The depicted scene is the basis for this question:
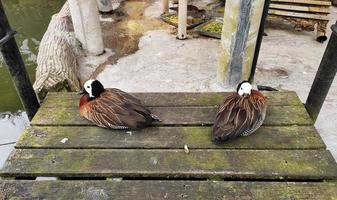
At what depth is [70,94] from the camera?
298 cm

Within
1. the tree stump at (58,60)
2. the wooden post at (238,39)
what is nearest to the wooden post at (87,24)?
the tree stump at (58,60)

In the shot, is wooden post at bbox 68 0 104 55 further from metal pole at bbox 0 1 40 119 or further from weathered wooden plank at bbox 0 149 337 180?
weathered wooden plank at bbox 0 149 337 180

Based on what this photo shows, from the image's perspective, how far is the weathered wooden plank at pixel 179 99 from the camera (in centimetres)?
281

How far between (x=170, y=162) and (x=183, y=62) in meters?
3.03

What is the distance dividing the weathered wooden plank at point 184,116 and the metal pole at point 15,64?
0.17 metres

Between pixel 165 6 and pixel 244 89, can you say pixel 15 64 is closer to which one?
pixel 244 89

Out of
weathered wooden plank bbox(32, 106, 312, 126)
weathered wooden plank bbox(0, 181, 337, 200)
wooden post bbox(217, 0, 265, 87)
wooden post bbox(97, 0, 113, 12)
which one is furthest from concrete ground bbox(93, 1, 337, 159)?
weathered wooden plank bbox(0, 181, 337, 200)

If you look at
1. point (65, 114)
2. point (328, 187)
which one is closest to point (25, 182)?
point (65, 114)

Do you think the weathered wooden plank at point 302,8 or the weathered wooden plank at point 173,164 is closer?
the weathered wooden plank at point 173,164

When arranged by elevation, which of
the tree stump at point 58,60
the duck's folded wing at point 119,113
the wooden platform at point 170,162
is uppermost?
the duck's folded wing at point 119,113

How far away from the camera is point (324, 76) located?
263 centimetres

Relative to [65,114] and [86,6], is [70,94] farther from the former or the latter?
[86,6]

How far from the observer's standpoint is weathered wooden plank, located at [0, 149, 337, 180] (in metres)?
2.10

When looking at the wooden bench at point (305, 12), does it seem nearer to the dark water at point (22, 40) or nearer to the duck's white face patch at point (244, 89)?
the duck's white face patch at point (244, 89)
